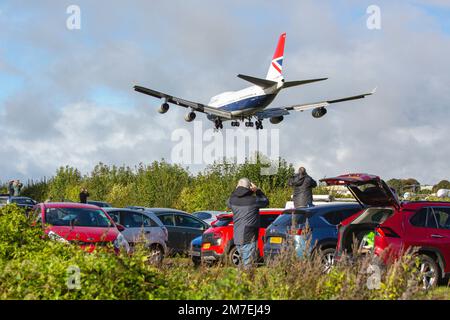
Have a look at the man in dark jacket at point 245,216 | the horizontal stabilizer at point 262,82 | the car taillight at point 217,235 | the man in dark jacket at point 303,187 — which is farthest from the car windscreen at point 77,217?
the horizontal stabilizer at point 262,82

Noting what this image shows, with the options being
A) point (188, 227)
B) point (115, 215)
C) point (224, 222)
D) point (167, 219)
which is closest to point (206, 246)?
point (224, 222)

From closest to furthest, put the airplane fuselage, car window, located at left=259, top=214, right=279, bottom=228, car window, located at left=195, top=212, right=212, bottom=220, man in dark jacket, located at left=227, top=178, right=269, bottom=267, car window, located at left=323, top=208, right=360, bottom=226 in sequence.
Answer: man in dark jacket, located at left=227, top=178, right=269, bottom=267, car window, located at left=323, top=208, right=360, bottom=226, car window, located at left=259, top=214, right=279, bottom=228, car window, located at left=195, top=212, right=212, bottom=220, the airplane fuselage

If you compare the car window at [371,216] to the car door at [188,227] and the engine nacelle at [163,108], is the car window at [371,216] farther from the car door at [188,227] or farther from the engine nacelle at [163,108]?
the engine nacelle at [163,108]

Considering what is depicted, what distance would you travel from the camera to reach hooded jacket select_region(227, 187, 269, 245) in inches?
533

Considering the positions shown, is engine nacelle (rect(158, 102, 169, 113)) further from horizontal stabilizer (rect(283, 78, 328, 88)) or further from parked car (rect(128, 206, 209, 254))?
parked car (rect(128, 206, 209, 254))

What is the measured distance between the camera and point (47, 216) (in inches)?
627

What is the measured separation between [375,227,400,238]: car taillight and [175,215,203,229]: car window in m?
9.58

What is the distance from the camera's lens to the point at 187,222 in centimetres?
2162

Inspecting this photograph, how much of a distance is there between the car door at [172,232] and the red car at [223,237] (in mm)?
2469

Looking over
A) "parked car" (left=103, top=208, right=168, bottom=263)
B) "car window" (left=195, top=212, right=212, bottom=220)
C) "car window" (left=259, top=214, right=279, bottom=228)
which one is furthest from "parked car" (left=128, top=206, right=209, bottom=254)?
"car window" (left=195, top=212, right=212, bottom=220)

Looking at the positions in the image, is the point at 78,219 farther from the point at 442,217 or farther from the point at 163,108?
the point at 163,108

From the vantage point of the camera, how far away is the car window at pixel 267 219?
1748 centimetres

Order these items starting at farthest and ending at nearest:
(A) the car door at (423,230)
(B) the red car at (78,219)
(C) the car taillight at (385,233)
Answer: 1. (B) the red car at (78,219)
2. (A) the car door at (423,230)
3. (C) the car taillight at (385,233)
